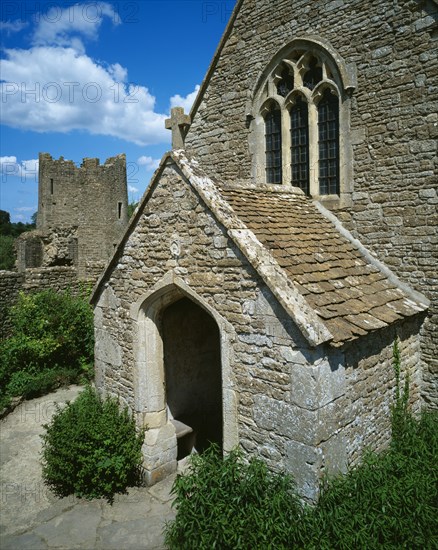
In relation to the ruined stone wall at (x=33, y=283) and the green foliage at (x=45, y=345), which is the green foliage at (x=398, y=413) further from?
the ruined stone wall at (x=33, y=283)

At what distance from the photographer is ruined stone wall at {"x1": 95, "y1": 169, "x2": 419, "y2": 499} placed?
179 inches

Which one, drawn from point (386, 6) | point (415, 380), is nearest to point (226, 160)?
point (386, 6)

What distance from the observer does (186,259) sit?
19.0 ft

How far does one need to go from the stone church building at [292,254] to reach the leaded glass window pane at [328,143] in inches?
1.3

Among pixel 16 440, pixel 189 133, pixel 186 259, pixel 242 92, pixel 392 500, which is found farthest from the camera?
pixel 189 133

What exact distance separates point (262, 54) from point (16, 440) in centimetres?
930

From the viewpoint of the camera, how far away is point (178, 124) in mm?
9820

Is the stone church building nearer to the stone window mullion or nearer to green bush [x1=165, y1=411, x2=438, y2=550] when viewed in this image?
the stone window mullion

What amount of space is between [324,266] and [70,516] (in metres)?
4.98

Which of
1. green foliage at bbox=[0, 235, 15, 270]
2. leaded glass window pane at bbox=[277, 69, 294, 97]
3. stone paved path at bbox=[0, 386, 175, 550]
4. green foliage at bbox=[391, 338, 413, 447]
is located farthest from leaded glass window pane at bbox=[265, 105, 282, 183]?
green foliage at bbox=[0, 235, 15, 270]

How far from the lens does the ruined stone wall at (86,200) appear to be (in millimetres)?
28844

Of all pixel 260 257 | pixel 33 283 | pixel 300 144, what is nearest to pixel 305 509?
pixel 260 257

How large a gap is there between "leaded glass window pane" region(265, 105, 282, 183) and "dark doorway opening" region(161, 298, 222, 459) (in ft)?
11.0

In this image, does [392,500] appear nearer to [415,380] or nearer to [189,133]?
[415,380]
